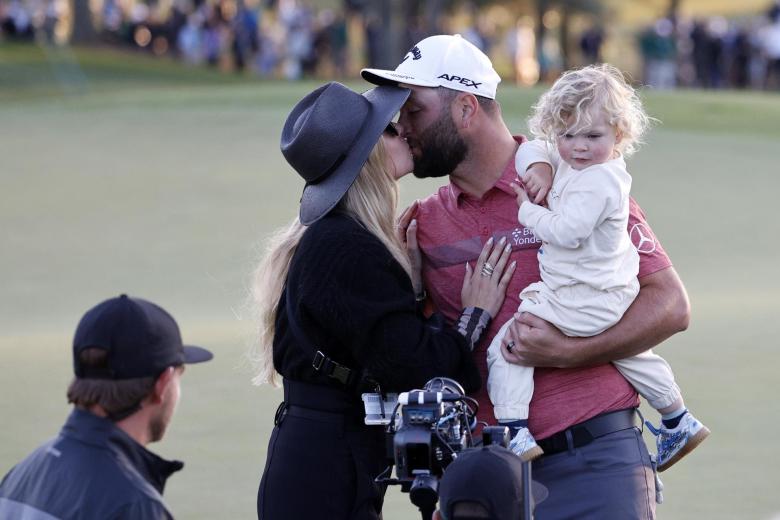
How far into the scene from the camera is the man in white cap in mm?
4195

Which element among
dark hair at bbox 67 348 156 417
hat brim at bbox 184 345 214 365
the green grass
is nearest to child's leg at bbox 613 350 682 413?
hat brim at bbox 184 345 214 365

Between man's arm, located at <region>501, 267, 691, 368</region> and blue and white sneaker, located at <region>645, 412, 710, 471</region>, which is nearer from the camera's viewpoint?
man's arm, located at <region>501, 267, 691, 368</region>

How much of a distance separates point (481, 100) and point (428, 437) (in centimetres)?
126

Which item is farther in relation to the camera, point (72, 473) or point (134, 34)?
point (134, 34)

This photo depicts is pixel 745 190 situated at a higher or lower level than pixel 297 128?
lower

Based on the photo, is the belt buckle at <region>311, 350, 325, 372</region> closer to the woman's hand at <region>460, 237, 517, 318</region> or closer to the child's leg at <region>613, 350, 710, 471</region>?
the woman's hand at <region>460, 237, 517, 318</region>

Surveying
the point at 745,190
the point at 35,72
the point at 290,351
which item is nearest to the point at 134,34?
the point at 35,72

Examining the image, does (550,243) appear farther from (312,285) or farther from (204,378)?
(204,378)

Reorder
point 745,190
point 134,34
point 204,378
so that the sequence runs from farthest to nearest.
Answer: point 134,34 → point 745,190 → point 204,378

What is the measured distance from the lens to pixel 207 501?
676 cm

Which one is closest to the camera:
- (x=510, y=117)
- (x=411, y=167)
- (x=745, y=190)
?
(x=411, y=167)

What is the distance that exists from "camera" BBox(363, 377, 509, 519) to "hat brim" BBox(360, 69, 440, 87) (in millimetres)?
1021

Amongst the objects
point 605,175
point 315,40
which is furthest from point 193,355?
point 315,40

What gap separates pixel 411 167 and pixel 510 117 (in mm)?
16430
